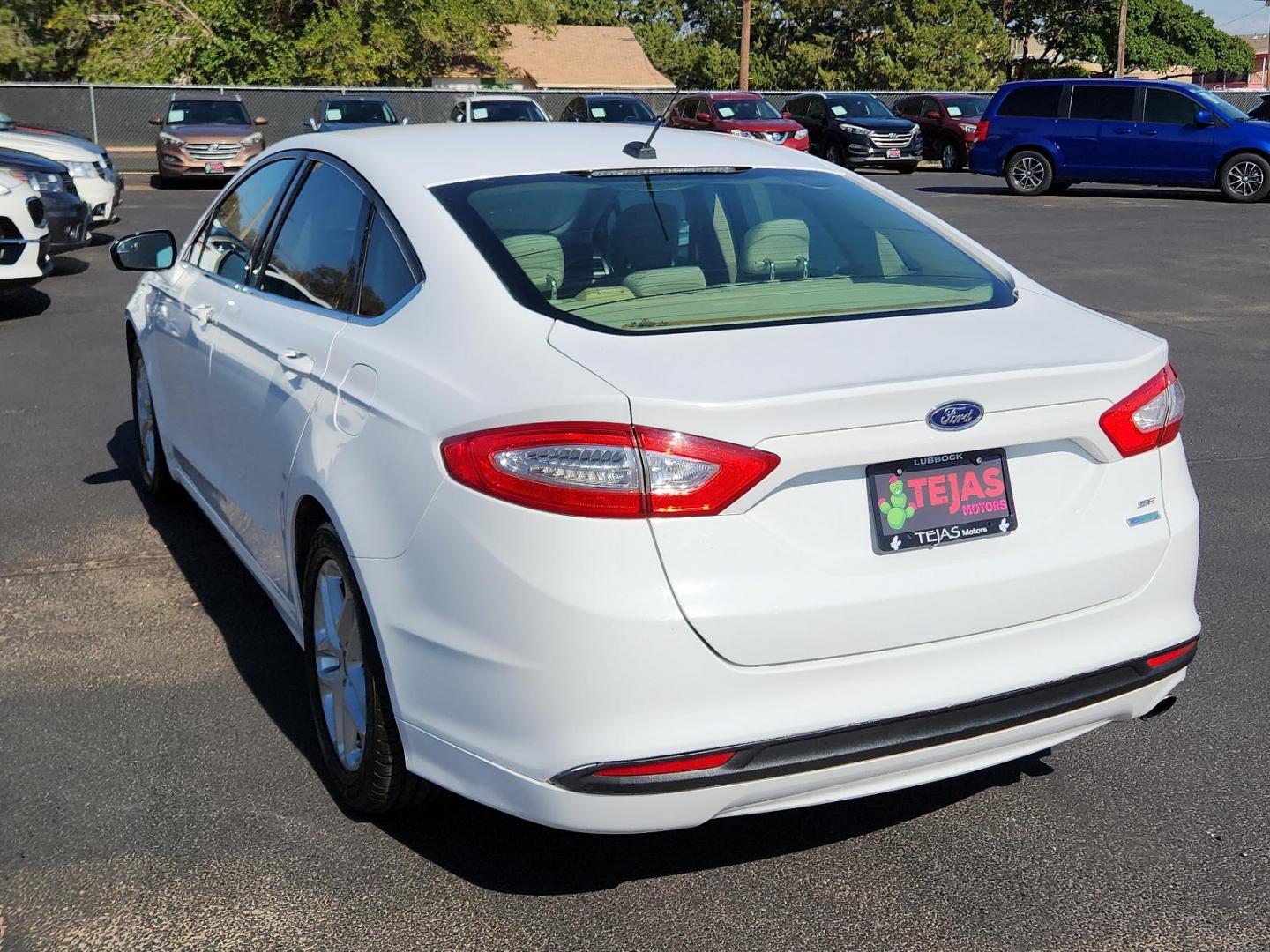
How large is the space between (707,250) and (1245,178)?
2162 cm

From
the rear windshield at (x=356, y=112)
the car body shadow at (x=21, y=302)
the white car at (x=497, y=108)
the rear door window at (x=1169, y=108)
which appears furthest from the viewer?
the white car at (x=497, y=108)

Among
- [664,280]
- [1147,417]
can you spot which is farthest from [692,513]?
[1147,417]

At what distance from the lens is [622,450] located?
2789 mm

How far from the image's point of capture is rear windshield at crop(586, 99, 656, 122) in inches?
1217

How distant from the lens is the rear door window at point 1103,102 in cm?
2370

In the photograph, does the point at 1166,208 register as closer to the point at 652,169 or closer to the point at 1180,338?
the point at 1180,338

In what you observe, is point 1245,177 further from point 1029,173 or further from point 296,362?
point 296,362

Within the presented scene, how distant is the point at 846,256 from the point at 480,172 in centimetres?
100

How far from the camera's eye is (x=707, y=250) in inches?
150

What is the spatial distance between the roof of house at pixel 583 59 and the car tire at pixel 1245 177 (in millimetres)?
41790

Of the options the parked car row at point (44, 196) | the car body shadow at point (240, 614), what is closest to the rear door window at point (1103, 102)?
the parked car row at point (44, 196)

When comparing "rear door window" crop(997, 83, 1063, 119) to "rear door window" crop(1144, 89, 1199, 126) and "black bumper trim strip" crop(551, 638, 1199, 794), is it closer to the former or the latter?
"rear door window" crop(1144, 89, 1199, 126)

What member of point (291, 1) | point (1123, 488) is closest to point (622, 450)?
point (1123, 488)

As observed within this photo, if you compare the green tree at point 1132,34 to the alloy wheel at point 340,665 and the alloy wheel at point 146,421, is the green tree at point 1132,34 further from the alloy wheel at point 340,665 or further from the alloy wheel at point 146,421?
the alloy wheel at point 340,665
